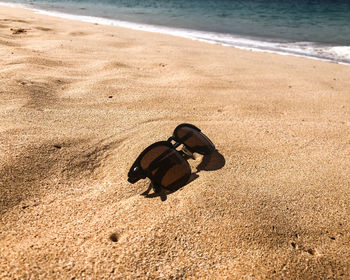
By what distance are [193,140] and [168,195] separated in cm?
45

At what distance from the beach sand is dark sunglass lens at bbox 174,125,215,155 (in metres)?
0.10

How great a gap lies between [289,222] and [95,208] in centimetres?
102

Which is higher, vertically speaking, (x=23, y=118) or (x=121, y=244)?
(x=23, y=118)

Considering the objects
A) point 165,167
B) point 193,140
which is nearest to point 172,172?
point 165,167

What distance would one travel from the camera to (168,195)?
4.83 ft

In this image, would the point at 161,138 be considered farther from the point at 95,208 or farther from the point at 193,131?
the point at 95,208

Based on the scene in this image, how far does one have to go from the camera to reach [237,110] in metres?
2.69

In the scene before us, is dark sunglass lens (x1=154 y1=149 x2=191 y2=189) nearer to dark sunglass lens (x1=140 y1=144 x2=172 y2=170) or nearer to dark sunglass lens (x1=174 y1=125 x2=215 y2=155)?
dark sunglass lens (x1=140 y1=144 x2=172 y2=170)

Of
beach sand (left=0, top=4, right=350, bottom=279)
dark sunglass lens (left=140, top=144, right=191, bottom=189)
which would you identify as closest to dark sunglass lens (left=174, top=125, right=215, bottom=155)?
beach sand (left=0, top=4, right=350, bottom=279)

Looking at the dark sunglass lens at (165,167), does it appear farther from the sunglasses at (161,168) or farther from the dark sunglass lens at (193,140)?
the dark sunglass lens at (193,140)

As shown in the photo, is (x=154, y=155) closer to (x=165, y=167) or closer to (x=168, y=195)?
(x=165, y=167)

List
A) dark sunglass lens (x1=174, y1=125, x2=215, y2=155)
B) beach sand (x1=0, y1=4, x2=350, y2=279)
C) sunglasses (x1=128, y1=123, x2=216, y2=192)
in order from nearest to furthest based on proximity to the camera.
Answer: beach sand (x1=0, y1=4, x2=350, y2=279) → sunglasses (x1=128, y1=123, x2=216, y2=192) → dark sunglass lens (x1=174, y1=125, x2=215, y2=155)

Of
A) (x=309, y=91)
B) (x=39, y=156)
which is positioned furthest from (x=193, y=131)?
(x=309, y=91)

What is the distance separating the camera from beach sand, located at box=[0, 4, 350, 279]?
3.68ft
